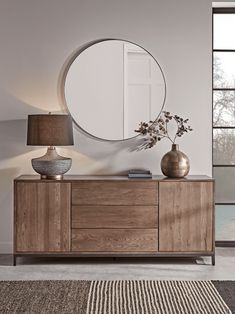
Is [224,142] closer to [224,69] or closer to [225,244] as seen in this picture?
[224,69]

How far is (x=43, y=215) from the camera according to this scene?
4734 mm

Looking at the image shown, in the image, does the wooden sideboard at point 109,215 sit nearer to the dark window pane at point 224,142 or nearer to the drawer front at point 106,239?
the drawer front at point 106,239

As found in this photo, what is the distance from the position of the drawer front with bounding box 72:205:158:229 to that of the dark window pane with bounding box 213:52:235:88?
1471 millimetres

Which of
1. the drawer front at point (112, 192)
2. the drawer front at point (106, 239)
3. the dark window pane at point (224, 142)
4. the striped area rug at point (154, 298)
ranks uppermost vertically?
the dark window pane at point (224, 142)

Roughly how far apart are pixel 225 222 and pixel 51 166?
1.77 metres

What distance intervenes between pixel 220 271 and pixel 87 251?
1043 millimetres

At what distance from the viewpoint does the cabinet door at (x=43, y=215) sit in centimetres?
473

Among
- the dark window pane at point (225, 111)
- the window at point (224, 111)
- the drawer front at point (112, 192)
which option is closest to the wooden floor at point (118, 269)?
the drawer front at point (112, 192)

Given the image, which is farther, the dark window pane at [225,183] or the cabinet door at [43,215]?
the dark window pane at [225,183]

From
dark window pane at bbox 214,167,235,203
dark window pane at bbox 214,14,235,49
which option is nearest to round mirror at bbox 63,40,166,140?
dark window pane at bbox 214,14,235,49

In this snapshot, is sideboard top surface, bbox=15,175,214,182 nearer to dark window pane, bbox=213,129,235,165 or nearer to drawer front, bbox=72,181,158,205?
drawer front, bbox=72,181,158,205

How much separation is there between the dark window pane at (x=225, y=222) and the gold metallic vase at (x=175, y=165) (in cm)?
80

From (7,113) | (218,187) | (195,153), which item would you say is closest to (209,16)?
(195,153)

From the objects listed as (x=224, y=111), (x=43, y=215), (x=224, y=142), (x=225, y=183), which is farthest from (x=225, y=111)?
(x=43, y=215)
